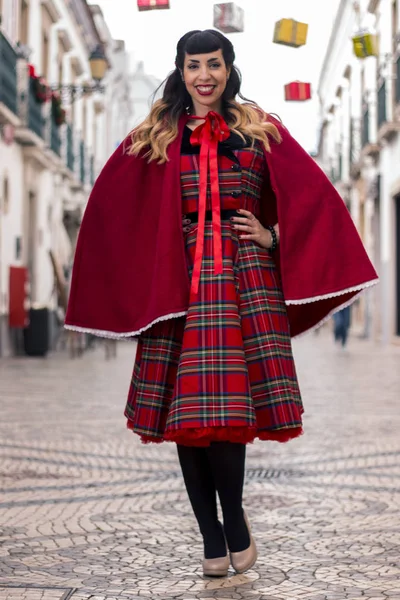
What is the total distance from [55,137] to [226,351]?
63.9 ft

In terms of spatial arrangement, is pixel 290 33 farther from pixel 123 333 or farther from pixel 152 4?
pixel 123 333

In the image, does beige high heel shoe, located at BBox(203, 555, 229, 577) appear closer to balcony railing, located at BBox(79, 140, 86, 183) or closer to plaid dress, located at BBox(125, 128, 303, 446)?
plaid dress, located at BBox(125, 128, 303, 446)

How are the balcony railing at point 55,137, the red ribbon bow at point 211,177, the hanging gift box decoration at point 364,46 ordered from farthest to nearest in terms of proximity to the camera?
the balcony railing at point 55,137 < the hanging gift box decoration at point 364,46 < the red ribbon bow at point 211,177

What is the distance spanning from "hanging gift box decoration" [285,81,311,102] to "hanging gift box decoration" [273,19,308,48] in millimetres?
2353

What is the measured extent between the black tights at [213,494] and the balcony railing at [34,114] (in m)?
16.2

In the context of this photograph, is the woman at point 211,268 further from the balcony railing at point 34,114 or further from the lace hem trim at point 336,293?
the balcony railing at point 34,114

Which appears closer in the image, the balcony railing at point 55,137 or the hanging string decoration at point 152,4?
the hanging string decoration at point 152,4

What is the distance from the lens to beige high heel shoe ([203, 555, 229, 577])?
313 cm

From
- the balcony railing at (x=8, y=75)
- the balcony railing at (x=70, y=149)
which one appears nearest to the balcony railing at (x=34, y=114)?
the balcony railing at (x=8, y=75)

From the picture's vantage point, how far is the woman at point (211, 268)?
303 cm

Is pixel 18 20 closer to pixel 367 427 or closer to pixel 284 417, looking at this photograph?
pixel 367 427

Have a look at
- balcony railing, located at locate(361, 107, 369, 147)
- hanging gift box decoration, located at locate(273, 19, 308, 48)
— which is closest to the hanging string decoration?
hanging gift box decoration, located at locate(273, 19, 308, 48)

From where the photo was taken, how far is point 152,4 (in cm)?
493

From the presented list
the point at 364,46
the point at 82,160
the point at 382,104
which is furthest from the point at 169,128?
the point at 82,160
